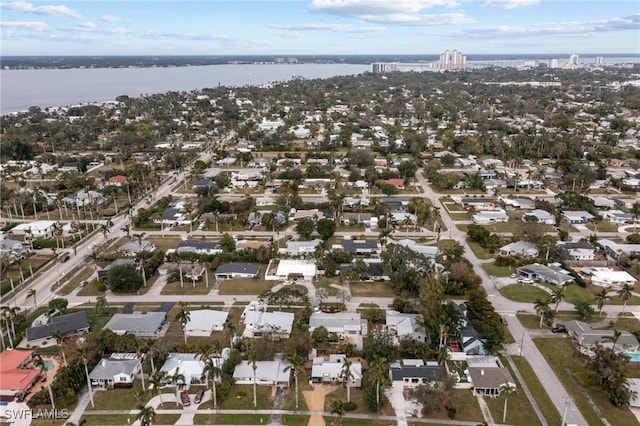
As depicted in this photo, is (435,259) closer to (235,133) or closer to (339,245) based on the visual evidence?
(339,245)

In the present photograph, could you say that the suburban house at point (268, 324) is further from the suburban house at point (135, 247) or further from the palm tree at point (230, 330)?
the suburban house at point (135, 247)

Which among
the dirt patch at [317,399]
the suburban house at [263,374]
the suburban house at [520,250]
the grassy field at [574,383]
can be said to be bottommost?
the dirt patch at [317,399]

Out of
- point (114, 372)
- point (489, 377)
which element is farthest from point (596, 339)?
point (114, 372)

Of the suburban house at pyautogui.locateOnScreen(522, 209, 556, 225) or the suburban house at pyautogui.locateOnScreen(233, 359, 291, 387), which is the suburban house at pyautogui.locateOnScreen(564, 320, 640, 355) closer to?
the suburban house at pyautogui.locateOnScreen(233, 359, 291, 387)

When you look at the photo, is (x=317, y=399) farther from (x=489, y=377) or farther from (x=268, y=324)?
(x=489, y=377)

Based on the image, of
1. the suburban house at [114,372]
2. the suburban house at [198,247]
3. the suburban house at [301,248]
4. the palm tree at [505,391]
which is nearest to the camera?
the palm tree at [505,391]

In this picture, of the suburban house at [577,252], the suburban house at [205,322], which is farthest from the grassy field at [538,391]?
the suburban house at [205,322]
